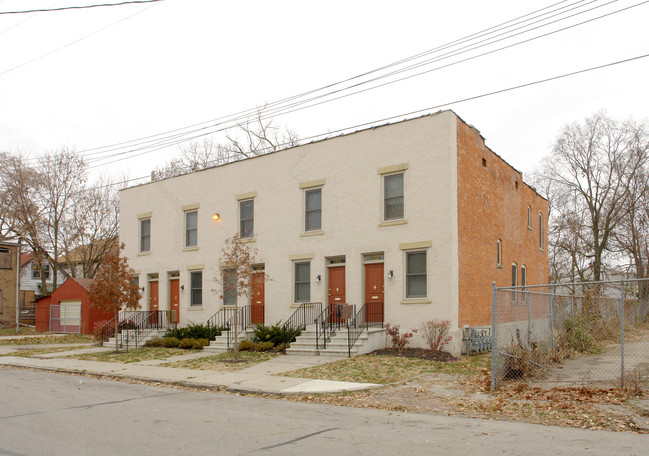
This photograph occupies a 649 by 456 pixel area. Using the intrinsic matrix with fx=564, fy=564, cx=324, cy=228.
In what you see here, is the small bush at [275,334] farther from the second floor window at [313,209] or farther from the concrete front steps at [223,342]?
the second floor window at [313,209]

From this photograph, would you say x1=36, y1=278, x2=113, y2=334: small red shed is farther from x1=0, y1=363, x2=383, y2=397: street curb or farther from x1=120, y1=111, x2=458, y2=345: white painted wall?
x1=0, y1=363, x2=383, y2=397: street curb

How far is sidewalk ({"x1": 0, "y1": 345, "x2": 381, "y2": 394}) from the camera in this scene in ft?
39.7

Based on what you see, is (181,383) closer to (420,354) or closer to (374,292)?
(420,354)

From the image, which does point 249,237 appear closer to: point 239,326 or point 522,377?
point 239,326

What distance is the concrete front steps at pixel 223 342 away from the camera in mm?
20278

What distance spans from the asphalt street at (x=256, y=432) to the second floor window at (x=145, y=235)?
16.7 m

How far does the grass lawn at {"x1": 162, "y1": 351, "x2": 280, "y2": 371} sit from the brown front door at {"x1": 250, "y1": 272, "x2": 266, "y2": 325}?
11.0ft

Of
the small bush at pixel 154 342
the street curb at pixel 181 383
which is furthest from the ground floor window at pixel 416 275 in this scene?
the small bush at pixel 154 342

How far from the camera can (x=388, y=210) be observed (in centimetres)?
1933

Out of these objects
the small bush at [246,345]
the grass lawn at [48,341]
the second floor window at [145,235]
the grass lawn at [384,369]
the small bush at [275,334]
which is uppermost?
the second floor window at [145,235]

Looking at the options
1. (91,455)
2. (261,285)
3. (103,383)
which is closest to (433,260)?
(261,285)

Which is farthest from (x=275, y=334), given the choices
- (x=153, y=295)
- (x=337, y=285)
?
(x=153, y=295)

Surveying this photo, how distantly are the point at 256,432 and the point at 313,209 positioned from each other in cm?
1385

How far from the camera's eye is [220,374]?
1458 cm
